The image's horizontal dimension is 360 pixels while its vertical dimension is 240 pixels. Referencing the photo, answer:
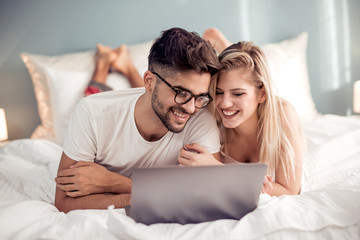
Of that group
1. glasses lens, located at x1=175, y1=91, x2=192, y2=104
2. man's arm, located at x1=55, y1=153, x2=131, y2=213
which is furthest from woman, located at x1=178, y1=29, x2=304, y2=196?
man's arm, located at x1=55, y1=153, x2=131, y2=213

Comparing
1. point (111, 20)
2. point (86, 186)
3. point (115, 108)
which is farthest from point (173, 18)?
point (86, 186)

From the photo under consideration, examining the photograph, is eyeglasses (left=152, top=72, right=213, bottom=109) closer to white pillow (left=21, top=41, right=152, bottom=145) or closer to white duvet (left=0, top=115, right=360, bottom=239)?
white duvet (left=0, top=115, right=360, bottom=239)

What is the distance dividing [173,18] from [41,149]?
1620 mm

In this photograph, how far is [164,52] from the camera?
1.15 metres

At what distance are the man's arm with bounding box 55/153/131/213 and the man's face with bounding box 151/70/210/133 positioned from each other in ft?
1.04

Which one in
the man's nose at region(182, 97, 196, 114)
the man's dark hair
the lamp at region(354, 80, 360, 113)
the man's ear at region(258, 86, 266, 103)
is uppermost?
the man's dark hair

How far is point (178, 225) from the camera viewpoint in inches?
32.3

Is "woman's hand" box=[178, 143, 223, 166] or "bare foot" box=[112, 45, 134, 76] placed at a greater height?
"bare foot" box=[112, 45, 134, 76]

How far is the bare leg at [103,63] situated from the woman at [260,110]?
1.03 m

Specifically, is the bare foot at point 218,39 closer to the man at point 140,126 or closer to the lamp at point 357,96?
the man at point 140,126

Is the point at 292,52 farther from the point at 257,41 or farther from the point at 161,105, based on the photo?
the point at 161,105

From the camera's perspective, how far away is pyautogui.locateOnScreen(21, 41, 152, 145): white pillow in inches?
80.7

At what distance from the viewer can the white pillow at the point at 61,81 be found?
6.73ft

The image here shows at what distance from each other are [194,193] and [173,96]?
47 cm
